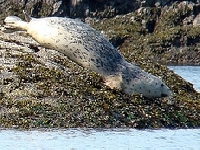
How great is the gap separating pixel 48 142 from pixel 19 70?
3709 millimetres

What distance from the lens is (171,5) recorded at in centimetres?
11650

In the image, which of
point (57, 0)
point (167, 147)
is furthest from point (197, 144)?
point (57, 0)

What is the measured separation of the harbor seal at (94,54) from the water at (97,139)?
192 centimetres

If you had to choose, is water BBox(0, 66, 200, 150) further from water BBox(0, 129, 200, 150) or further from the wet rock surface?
the wet rock surface

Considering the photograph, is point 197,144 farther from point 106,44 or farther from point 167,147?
point 106,44

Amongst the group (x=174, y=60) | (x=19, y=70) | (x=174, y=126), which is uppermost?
(x=19, y=70)

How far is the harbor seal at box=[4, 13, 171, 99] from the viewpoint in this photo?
1650 cm

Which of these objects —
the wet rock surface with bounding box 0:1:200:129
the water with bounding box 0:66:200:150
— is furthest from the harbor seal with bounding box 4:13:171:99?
the water with bounding box 0:66:200:150

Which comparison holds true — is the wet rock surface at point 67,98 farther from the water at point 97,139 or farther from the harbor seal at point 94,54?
the water at point 97,139

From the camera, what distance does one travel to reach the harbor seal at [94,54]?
1650cm

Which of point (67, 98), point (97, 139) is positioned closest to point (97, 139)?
point (97, 139)

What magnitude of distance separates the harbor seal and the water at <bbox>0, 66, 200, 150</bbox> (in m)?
1.92

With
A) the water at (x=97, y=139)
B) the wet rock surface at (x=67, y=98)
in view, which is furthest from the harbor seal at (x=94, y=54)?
the water at (x=97, y=139)

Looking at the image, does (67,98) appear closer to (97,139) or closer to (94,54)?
(94,54)
